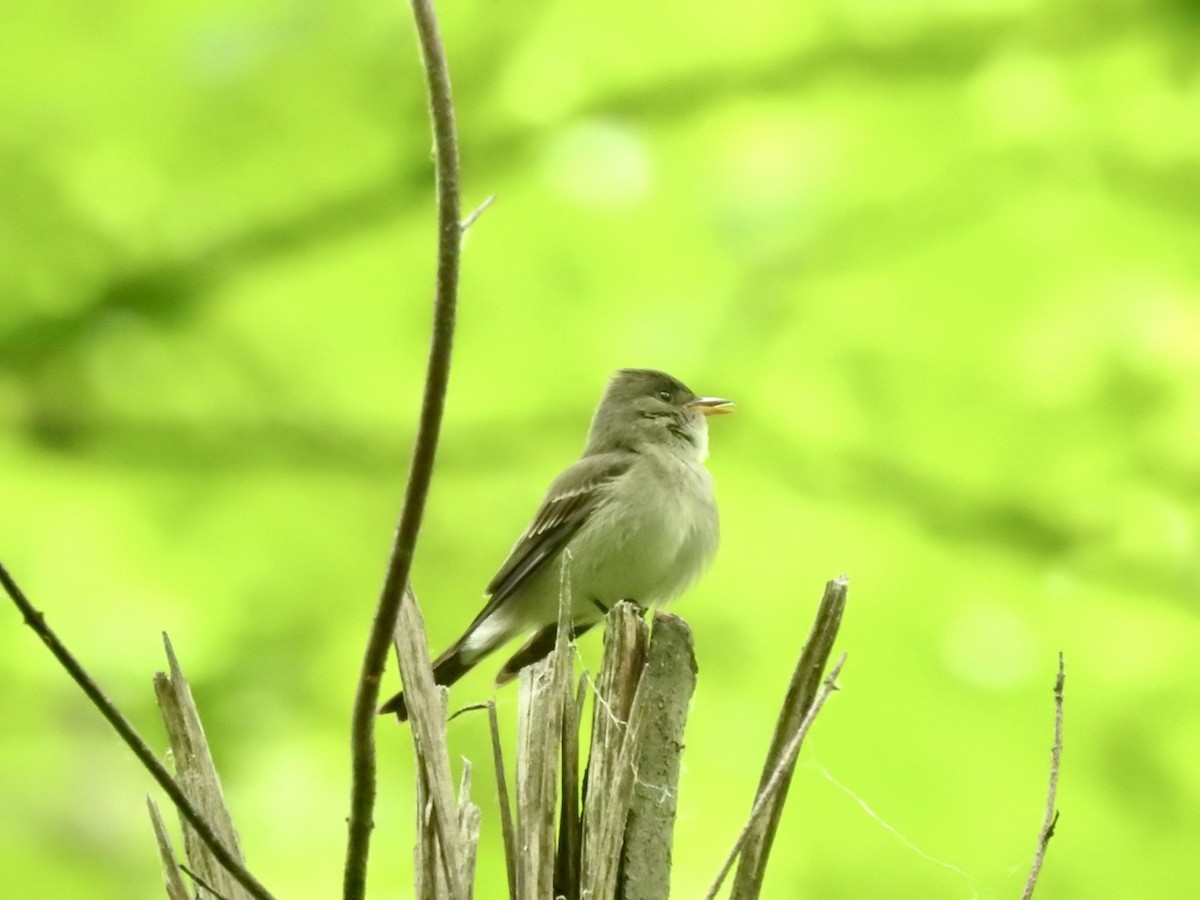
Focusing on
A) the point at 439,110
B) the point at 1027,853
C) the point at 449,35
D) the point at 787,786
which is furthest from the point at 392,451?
the point at 439,110

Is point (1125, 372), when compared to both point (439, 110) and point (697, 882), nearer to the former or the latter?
point (697, 882)

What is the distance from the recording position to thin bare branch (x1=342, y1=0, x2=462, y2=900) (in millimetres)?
1244

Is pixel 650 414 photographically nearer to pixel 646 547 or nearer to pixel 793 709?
pixel 646 547

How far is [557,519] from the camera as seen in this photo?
3.62 m

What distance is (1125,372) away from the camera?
13.8ft

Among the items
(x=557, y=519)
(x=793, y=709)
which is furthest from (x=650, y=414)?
(x=793, y=709)

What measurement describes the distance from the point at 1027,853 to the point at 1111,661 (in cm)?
68

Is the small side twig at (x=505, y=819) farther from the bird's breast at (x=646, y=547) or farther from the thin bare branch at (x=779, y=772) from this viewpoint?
the bird's breast at (x=646, y=547)

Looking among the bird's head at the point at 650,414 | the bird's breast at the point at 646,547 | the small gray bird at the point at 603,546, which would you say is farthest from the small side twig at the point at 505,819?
the bird's head at the point at 650,414

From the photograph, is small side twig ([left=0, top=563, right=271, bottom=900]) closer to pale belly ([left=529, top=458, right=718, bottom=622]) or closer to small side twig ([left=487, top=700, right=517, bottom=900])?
small side twig ([left=487, top=700, right=517, bottom=900])

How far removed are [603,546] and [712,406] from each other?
0.50m

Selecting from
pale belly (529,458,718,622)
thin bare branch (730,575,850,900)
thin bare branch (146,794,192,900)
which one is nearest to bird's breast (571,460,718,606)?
pale belly (529,458,718,622)

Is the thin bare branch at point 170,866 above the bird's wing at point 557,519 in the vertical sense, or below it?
below

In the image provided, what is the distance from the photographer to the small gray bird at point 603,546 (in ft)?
11.5
